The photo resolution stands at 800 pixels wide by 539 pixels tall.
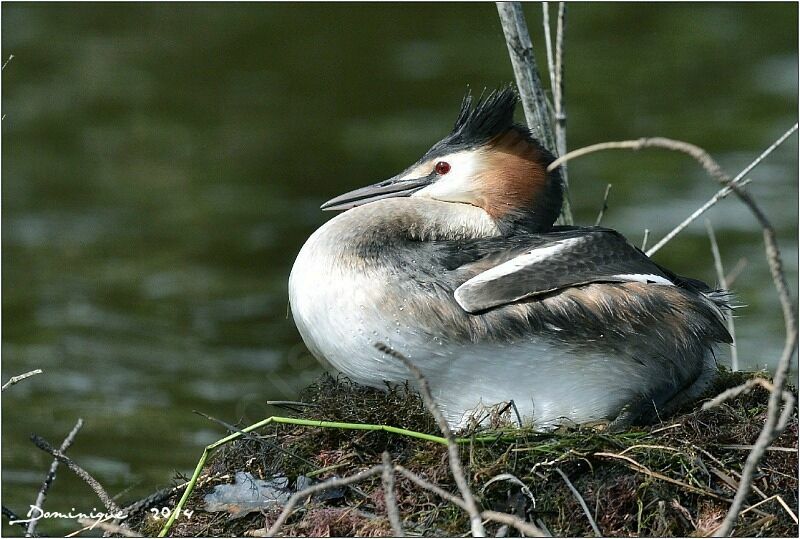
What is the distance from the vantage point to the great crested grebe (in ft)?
17.0

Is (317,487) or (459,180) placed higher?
(459,180)

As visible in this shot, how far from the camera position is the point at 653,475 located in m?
4.85

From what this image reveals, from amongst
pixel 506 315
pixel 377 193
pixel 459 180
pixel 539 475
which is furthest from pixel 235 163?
pixel 539 475

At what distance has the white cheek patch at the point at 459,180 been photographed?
591 cm

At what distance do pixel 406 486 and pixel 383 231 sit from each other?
122cm

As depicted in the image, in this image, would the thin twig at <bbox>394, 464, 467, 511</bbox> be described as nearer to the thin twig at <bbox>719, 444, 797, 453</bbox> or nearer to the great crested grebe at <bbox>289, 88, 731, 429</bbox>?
the great crested grebe at <bbox>289, 88, 731, 429</bbox>

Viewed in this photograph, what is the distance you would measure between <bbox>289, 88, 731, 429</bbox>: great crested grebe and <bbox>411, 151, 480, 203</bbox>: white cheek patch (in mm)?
193

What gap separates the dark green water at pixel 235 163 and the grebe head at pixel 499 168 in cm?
344

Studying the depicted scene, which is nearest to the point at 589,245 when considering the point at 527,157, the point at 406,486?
the point at 527,157

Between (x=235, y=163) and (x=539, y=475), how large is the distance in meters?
10.9

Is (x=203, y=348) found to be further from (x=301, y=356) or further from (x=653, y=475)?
(x=653, y=475)

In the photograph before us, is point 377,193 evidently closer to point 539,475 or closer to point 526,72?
point 526,72

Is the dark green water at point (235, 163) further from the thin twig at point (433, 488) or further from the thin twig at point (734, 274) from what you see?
the thin twig at point (433, 488)

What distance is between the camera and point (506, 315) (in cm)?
518
